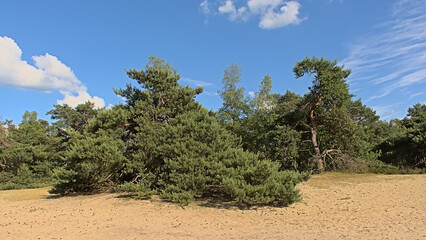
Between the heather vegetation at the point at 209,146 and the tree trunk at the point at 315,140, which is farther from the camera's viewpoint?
the tree trunk at the point at 315,140

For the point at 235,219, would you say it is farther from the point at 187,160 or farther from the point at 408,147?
the point at 408,147

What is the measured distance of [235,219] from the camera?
832cm

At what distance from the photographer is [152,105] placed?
1670 cm

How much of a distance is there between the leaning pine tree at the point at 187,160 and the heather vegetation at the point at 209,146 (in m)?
0.04

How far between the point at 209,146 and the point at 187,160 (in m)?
1.53

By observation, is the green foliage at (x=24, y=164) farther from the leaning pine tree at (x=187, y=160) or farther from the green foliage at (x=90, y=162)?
the leaning pine tree at (x=187, y=160)

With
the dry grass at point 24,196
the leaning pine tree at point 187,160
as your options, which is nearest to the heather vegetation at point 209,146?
the leaning pine tree at point 187,160

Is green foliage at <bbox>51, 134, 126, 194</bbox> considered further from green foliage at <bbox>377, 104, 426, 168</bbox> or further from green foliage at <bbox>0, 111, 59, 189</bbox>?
green foliage at <bbox>377, 104, 426, 168</bbox>

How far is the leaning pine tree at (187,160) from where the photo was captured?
31.0 feet

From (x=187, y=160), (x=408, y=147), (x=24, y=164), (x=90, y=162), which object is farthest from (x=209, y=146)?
(x=24, y=164)

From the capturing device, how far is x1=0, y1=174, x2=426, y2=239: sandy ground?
666cm

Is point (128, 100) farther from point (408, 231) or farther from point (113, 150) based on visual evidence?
point (408, 231)

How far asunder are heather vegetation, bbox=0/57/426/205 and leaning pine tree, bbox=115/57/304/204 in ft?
0.14

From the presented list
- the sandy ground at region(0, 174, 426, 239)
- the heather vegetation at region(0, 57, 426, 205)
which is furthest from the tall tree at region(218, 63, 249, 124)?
the sandy ground at region(0, 174, 426, 239)
